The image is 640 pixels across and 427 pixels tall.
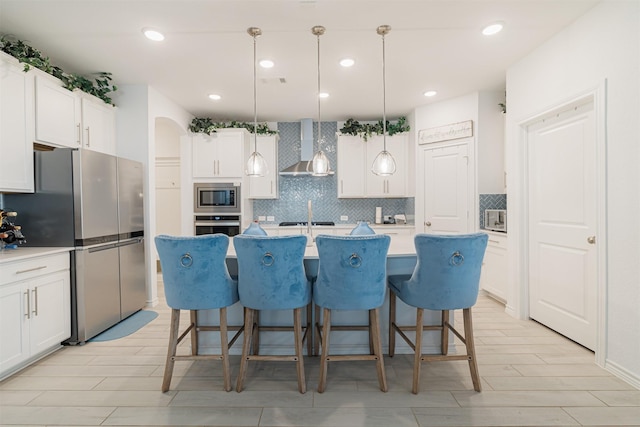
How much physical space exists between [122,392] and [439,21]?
3.53 metres

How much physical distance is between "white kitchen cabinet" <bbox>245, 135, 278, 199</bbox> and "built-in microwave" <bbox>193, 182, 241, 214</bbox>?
42cm

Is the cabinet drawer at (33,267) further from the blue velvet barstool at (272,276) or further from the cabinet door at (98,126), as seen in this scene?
the blue velvet barstool at (272,276)

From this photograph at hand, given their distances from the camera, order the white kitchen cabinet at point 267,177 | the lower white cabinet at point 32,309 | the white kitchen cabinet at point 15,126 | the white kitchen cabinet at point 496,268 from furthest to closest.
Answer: the white kitchen cabinet at point 267,177 → the white kitchen cabinet at point 496,268 → the white kitchen cabinet at point 15,126 → the lower white cabinet at point 32,309

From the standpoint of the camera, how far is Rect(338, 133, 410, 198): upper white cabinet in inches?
214

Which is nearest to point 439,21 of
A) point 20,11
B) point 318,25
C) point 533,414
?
point 318,25

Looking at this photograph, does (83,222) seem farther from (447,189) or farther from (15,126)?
(447,189)

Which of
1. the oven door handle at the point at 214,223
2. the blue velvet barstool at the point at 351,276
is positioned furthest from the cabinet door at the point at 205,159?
the blue velvet barstool at the point at 351,276

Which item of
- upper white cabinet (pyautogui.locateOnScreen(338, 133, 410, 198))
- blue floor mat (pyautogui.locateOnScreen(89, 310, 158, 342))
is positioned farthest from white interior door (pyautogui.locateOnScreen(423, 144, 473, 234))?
blue floor mat (pyautogui.locateOnScreen(89, 310, 158, 342))

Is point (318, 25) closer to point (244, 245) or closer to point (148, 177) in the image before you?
point (244, 245)

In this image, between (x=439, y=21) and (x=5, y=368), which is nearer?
(x=5, y=368)

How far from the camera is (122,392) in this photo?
221cm

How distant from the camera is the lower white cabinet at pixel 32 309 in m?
2.33

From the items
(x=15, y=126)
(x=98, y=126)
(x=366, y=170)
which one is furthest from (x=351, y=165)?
(x=15, y=126)

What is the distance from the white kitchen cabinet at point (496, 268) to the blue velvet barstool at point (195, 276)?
290cm
